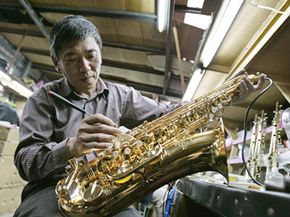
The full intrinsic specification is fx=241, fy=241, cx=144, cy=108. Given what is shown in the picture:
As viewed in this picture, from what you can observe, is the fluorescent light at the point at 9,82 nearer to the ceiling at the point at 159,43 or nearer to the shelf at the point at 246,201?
the ceiling at the point at 159,43

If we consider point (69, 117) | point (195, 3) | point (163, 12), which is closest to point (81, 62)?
point (69, 117)

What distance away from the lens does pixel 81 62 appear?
1.29 meters

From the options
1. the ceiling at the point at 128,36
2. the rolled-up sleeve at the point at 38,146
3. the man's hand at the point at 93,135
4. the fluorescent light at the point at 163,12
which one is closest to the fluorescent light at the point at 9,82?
the ceiling at the point at 128,36

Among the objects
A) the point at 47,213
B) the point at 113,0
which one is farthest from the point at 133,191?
the point at 113,0

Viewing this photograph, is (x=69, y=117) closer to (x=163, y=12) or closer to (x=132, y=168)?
(x=132, y=168)

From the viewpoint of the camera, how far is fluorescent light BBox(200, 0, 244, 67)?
4.18 feet

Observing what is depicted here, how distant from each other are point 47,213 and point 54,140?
1.36 ft

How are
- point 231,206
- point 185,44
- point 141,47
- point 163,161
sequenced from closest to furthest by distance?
point 231,206
point 163,161
point 185,44
point 141,47

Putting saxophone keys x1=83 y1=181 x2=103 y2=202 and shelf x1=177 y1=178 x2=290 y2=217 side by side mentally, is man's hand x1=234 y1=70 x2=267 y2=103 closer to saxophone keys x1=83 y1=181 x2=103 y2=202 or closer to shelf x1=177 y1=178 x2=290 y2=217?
shelf x1=177 y1=178 x2=290 y2=217

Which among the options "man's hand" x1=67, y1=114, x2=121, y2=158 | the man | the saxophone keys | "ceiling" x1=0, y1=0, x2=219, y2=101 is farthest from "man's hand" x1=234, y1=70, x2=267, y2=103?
the saxophone keys

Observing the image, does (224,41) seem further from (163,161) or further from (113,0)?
(113,0)

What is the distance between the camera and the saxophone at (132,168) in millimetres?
917

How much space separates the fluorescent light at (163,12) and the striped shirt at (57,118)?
77 cm

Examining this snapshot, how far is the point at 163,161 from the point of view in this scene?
39.3 inches
